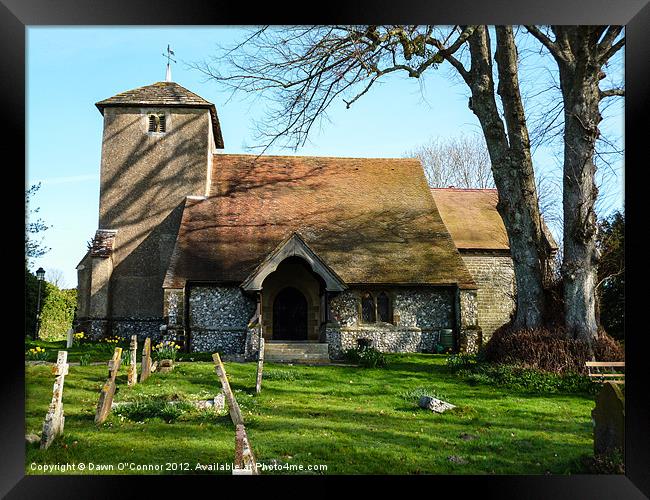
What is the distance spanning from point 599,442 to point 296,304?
40.2 feet

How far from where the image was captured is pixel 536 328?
11930 mm

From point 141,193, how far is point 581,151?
13.7 m

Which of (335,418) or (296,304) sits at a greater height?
(296,304)

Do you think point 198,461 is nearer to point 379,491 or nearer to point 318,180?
point 379,491

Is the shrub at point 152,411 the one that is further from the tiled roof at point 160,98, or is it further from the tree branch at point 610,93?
the tiled roof at point 160,98

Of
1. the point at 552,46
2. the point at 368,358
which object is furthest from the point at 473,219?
the point at 552,46

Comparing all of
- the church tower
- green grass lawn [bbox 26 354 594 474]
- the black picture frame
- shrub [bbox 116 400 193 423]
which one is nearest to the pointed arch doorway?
the church tower

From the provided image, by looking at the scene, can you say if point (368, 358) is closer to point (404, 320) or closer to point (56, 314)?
point (404, 320)

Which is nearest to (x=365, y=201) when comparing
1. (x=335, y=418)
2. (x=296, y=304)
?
(x=296, y=304)

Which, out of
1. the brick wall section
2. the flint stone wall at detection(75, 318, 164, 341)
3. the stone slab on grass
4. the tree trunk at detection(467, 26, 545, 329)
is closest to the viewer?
the stone slab on grass

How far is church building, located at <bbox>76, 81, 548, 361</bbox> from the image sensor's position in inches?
678

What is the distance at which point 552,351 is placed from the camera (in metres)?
11.3

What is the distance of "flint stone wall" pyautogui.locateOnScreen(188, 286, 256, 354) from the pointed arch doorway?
109 centimetres

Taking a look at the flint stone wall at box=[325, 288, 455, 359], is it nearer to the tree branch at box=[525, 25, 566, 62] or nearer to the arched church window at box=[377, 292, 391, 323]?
the arched church window at box=[377, 292, 391, 323]
